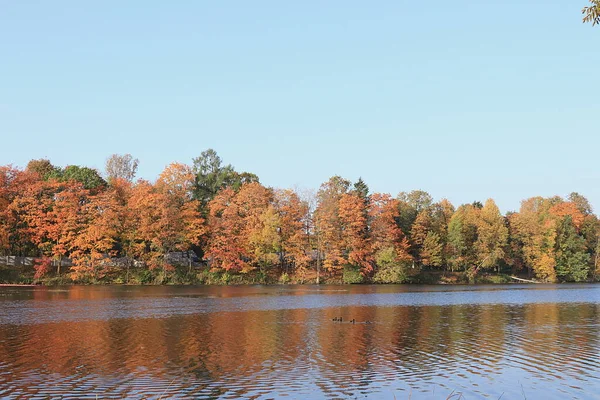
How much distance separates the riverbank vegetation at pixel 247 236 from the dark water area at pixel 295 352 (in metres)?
34.7

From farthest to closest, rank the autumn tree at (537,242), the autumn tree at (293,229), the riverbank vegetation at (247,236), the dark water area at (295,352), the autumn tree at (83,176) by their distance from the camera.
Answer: the autumn tree at (537,242), the autumn tree at (83,176), the autumn tree at (293,229), the riverbank vegetation at (247,236), the dark water area at (295,352)

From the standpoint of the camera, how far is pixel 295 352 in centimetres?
2616

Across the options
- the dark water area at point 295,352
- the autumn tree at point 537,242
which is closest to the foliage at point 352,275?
the autumn tree at point 537,242

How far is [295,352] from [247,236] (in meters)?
61.7

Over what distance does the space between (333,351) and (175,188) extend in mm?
65399

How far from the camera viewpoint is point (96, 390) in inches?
735

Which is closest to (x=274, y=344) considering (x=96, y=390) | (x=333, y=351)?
(x=333, y=351)

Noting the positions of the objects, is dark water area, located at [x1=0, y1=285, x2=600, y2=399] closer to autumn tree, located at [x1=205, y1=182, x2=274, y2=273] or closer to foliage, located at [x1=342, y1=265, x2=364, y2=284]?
autumn tree, located at [x1=205, y1=182, x2=274, y2=273]

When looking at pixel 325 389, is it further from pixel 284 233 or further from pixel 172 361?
pixel 284 233

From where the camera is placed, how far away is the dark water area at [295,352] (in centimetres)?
1922

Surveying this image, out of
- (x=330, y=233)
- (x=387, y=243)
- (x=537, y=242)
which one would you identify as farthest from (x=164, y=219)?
(x=537, y=242)

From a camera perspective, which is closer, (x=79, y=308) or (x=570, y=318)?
(x=570, y=318)

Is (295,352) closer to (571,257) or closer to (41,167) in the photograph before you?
(41,167)

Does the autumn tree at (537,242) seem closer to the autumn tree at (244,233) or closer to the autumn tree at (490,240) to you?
the autumn tree at (490,240)
